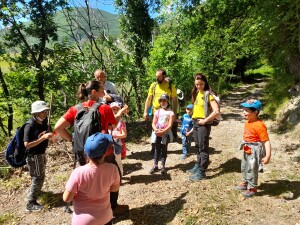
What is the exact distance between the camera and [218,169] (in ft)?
20.4

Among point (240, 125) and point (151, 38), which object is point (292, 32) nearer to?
point (240, 125)

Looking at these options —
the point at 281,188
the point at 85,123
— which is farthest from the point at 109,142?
the point at 281,188

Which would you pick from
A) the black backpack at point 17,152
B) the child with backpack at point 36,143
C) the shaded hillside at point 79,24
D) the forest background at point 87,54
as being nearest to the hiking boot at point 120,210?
the child with backpack at point 36,143

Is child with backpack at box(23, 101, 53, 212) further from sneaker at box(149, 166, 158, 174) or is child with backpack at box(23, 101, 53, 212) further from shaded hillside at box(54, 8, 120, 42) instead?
shaded hillside at box(54, 8, 120, 42)

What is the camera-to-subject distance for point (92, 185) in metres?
2.84

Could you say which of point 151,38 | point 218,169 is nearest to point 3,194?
point 218,169

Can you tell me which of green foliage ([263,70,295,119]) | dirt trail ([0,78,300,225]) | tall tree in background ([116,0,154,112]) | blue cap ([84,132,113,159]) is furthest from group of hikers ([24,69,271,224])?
tall tree in background ([116,0,154,112])

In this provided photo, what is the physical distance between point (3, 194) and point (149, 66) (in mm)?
8753

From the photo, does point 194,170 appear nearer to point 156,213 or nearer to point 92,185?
point 156,213

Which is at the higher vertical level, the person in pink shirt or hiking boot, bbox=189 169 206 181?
the person in pink shirt

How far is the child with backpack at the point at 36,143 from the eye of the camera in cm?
446

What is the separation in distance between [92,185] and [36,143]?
2.10 metres

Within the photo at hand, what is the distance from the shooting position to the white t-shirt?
18.8 ft

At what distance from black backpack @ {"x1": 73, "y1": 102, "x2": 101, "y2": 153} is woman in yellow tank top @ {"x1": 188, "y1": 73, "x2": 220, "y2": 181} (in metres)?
2.37
